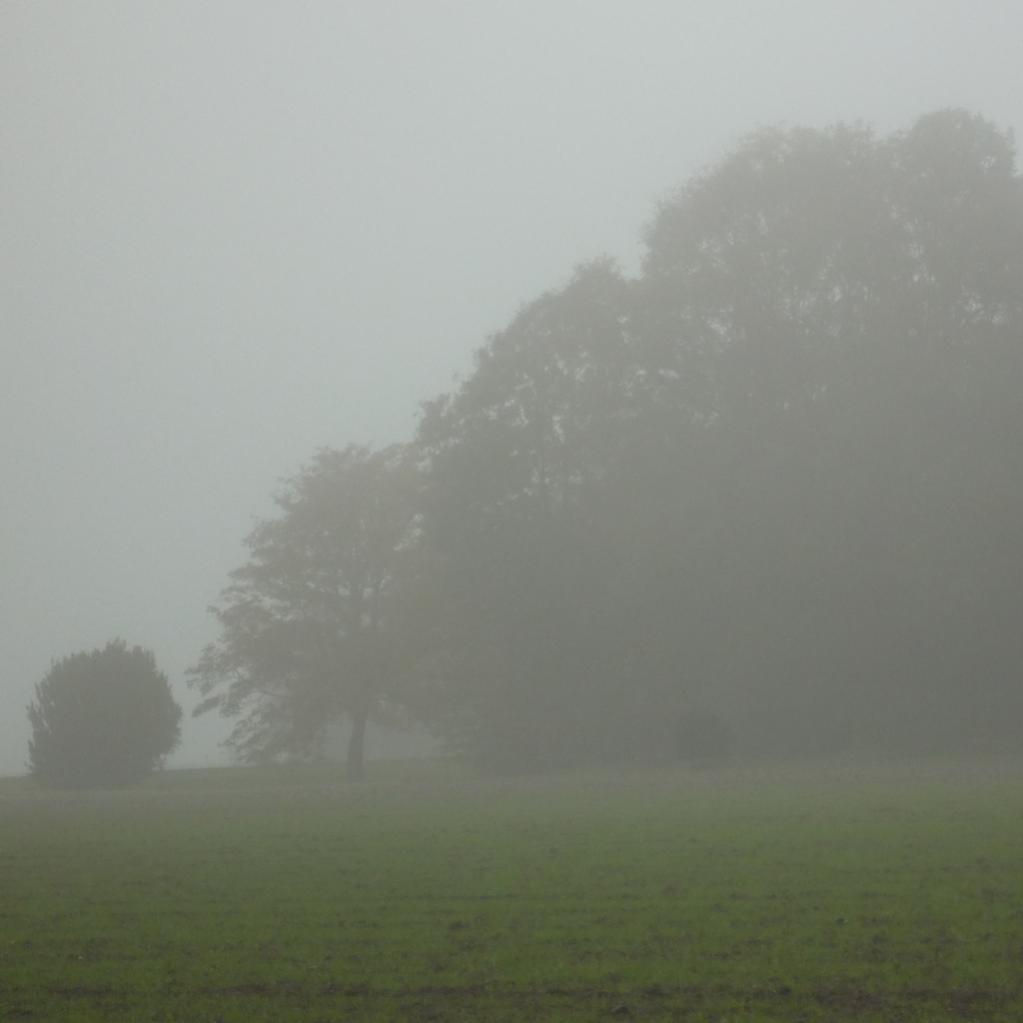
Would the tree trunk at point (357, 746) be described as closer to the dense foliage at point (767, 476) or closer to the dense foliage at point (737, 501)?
the dense foliage at point (737, 501)

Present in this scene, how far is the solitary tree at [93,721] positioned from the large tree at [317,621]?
5.01 m

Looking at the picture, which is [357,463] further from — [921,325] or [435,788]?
[921,325]

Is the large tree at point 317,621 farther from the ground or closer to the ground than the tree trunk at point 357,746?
farther from the ground

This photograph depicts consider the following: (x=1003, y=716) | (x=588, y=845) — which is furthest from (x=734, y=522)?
(x=588, y=845)

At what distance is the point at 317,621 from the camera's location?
53938mm

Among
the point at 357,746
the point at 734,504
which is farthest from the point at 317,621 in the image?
the point at 734,504

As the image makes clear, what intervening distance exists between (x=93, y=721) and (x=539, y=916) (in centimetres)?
4649

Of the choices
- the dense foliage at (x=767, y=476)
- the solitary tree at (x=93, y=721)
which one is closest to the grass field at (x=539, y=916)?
the dense foliage at (x=767, y=476)

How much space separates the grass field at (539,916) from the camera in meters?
10.6

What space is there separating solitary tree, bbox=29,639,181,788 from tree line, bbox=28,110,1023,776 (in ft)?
17.7

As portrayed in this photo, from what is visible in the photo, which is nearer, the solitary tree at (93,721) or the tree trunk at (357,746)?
the tree trunk at (357,746)

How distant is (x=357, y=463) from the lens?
57469 millimetres

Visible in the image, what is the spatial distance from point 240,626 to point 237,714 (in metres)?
3.93

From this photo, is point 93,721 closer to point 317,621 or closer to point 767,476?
point 317,621
